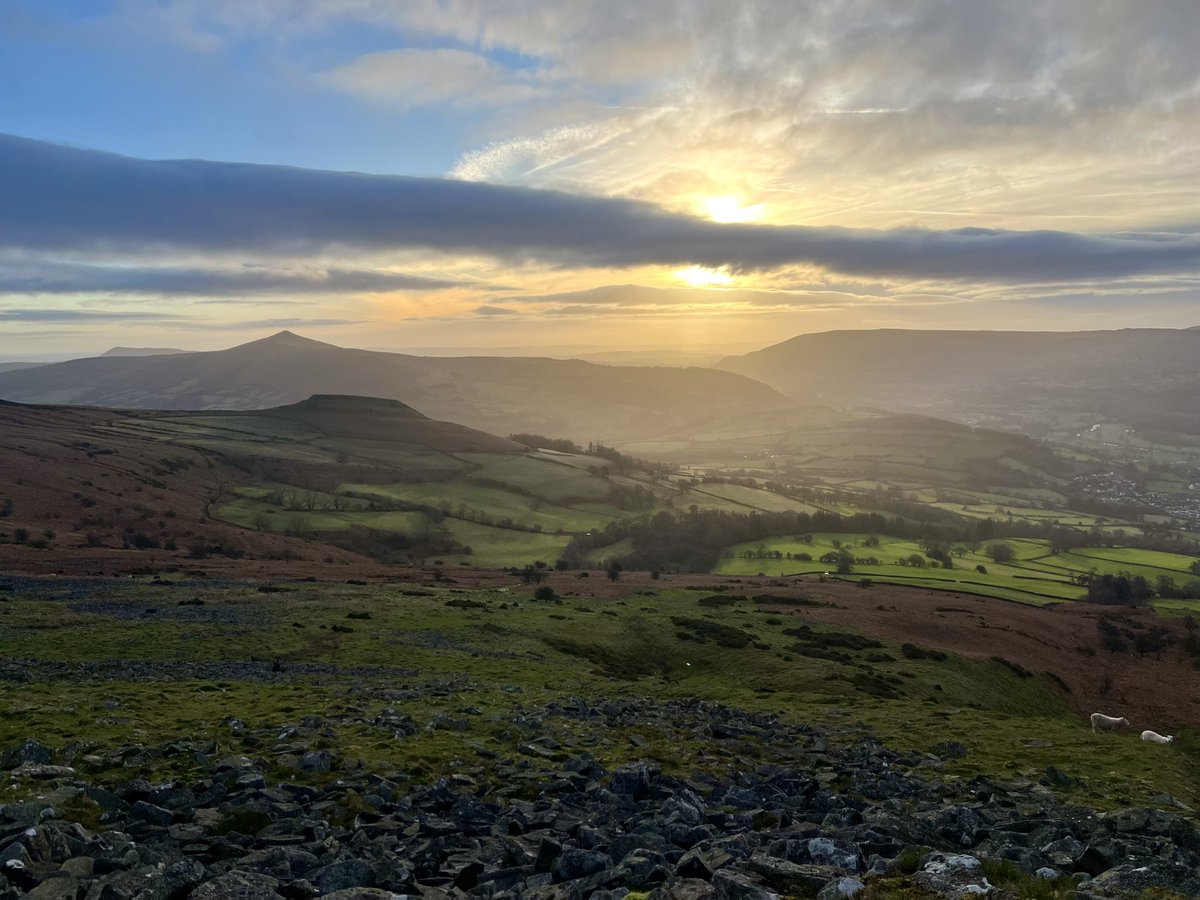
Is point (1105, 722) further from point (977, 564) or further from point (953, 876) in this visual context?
point (977, 564)

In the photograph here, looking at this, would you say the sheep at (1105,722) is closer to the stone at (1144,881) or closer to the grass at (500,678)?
the grass at (500,678)

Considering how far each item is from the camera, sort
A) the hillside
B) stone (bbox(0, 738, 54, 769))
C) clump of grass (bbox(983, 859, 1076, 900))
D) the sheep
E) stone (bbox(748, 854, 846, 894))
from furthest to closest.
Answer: the hillside, the sheep, stone (bbox(0, 738, 54, 769)), stone (bbox(748, 854, 846, 894)), clump of grass (bbox(983, 859, 1076, 900))

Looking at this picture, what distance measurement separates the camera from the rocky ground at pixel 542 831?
466 inches

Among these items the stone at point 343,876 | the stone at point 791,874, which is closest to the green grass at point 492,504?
the stone at point 343,876

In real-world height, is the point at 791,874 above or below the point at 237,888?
below

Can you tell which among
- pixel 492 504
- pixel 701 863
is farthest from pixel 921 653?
pixel 492 504

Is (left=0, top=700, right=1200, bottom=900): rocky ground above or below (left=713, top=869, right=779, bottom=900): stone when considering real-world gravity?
below

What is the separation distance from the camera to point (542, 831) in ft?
50.3

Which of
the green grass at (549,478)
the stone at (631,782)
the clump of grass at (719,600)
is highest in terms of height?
the stone at (631,782)

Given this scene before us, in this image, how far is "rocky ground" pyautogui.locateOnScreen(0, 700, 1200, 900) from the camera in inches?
466

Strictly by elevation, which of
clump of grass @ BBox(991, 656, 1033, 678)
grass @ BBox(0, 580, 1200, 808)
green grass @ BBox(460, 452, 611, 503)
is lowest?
green grass @ BBox(460, 452, 611, 503)

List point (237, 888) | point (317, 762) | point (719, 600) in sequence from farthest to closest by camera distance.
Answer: point (719, 600)
point (317, 762)
point (237, 888)

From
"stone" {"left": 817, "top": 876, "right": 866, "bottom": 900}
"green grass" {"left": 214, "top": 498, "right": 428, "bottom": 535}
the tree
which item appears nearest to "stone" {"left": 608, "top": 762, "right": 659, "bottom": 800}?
"stone" {"left": 817, "top": 876, "right": 866, "bottom": 900}

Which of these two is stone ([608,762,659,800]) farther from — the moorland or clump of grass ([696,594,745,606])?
clump of grass ([696,594,745,606])
